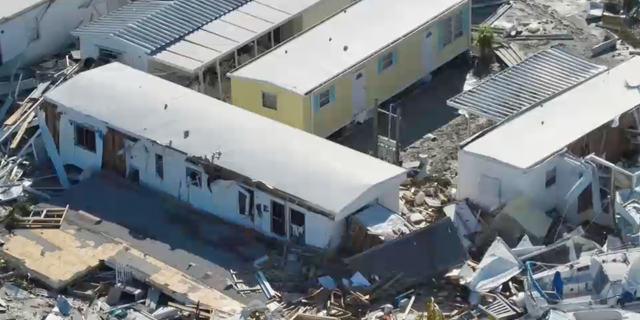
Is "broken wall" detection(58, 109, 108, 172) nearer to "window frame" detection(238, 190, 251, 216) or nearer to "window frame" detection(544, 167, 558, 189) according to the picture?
"window frame" detection(238, 190, 251, 216)

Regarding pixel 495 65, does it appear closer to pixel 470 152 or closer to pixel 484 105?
pixel 484 105

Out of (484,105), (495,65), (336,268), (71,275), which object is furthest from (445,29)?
(71,275)

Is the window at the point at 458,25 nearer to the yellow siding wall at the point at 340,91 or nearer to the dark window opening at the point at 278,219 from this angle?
the yellow siding wall at the point at 340,91

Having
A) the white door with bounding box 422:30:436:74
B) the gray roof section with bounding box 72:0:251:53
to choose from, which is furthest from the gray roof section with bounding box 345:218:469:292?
the gray roof section with bounding box 72:0:251:53

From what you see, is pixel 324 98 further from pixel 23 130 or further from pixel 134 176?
pixel 23 130

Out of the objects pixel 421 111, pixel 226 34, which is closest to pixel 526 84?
pixel 421 111

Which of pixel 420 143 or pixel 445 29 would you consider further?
pixel 445 29

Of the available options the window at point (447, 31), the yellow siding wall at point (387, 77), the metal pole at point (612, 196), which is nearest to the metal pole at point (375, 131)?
the yellow siding wall at point (387, 77)
